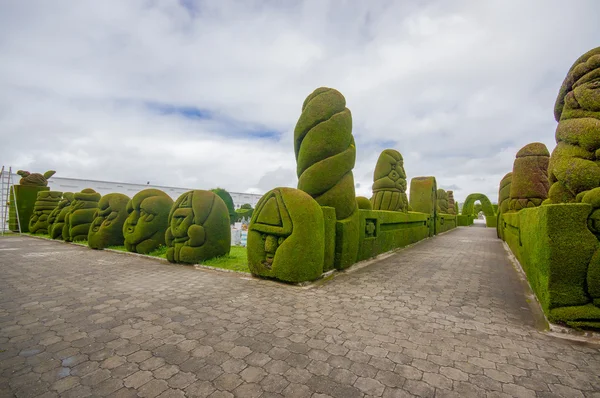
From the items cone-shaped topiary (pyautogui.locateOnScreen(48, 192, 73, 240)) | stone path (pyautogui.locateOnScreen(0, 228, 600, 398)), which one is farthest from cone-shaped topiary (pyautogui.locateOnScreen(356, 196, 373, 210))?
cone-shaped topiary (pyautogui.locateOnScreen(48, 192, 73, 240))

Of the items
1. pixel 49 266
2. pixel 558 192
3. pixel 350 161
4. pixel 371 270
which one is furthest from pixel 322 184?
pixel 49 266

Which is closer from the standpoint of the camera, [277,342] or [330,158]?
[277,342]

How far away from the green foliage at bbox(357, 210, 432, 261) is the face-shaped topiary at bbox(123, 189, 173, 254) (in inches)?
269

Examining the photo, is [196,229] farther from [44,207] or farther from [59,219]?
[44,207]

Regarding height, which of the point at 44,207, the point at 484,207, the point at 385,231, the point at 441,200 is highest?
the point at 441,200

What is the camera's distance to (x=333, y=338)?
133 inches

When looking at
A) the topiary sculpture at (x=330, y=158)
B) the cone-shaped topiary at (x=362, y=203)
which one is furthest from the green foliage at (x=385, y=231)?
the topiary sculpture at (x=330, y=158)

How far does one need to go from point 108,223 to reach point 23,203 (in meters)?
13.2

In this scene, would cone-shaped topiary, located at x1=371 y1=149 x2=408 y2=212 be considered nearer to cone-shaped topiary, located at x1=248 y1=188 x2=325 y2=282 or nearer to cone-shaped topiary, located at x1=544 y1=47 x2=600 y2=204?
cone-shaped topiary, located at x1=248 y1=188 x2=325 y2=282

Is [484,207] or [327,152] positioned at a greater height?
[327,152]

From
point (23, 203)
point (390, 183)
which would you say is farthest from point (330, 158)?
point (23, 203)

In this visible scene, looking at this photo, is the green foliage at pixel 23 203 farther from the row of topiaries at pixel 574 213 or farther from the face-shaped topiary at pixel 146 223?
the row of topiaries at pixel 574 213

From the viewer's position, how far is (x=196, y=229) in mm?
7926

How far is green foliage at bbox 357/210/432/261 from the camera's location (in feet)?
27.9
